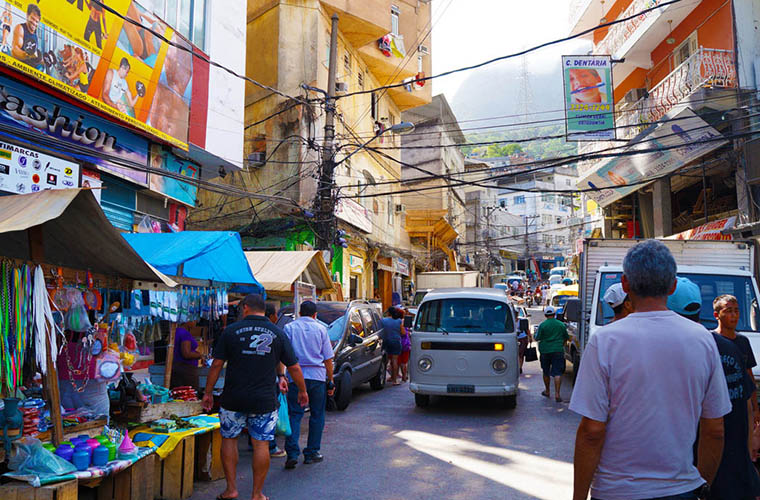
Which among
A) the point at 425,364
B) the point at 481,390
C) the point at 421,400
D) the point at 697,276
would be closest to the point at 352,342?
the point at 425,364

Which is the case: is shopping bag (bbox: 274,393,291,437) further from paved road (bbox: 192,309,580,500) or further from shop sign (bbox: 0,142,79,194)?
shop sign (bbox: 0,142,79,194)

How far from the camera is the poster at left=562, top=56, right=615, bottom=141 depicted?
17.8 meters

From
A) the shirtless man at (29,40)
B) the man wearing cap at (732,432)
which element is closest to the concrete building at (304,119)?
the shirtless man at (29,40)

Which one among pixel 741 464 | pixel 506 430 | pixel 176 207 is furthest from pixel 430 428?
pixel 176 207

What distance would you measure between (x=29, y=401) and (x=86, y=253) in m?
1.42

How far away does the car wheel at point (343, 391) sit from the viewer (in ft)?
33.4

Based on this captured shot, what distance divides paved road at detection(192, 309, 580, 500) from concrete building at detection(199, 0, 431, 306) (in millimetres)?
9250

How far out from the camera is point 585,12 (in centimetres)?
2520

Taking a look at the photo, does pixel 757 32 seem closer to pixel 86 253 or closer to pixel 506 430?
pixel 506 430

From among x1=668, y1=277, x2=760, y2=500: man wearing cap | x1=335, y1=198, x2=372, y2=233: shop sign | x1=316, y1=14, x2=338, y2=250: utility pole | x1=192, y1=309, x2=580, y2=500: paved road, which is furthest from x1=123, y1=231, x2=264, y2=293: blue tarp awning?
x1=335, y1=198, x2=372, y2=233: shop sign

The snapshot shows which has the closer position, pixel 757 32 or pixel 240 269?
pixel 240 269

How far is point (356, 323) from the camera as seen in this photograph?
11523mm

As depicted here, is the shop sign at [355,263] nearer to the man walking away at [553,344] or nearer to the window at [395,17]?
the window at [395,17]

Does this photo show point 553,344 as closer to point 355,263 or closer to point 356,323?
point 356,323
